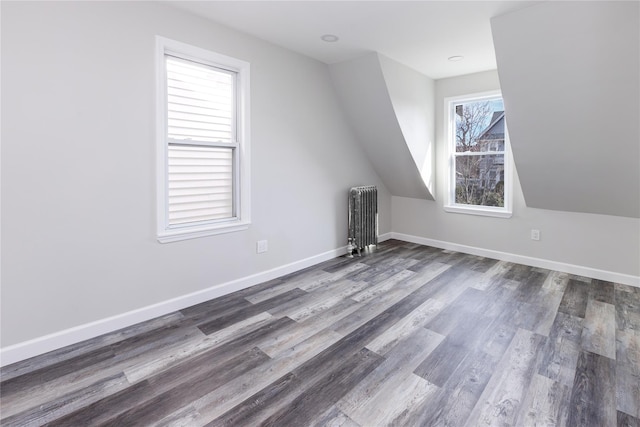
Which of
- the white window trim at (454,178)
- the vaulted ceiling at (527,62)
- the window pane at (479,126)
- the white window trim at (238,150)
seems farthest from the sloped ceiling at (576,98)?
the white window trim at (238,150)

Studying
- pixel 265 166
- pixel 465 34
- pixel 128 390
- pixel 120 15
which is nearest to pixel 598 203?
pixel 465 34

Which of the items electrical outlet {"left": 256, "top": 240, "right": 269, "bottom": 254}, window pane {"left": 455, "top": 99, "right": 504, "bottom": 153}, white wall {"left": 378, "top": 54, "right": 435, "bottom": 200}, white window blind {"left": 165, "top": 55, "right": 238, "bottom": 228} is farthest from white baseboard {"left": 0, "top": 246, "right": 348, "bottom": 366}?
window pane {"left": 455, "top": 99, "right": 504, "bottom": 153}

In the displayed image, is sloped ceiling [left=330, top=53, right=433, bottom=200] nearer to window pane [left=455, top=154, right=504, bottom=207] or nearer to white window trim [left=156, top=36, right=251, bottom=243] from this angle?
window pane [left=455, top=154, right=504, bottom=207]

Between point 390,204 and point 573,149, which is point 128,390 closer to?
point 573,149

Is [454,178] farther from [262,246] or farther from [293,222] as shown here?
[262,246]

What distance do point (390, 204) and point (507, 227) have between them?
1.76 meters

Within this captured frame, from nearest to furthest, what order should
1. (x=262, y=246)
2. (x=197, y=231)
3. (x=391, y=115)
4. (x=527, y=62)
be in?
(x=527, y=62) < (x=197, y=231) < (x=262, y=246) < (x=391, y=115)

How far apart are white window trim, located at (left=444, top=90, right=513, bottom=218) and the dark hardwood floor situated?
1.33 meters

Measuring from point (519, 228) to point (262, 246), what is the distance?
3195 mm

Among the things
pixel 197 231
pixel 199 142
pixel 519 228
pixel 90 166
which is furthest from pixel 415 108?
pixel 90 166

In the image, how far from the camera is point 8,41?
1.93 meters

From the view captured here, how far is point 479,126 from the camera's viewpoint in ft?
14.5

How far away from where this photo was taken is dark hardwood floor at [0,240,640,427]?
1654 millimetres

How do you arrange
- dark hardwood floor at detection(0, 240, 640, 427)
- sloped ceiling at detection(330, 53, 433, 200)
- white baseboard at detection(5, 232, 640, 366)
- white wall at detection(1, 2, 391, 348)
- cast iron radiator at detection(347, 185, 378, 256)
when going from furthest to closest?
cast iron radiator at detection(347, 185, 378, 256)
sloped ceiling at detection(330, 53, 433, 200)
white baseboard at detection(5, 232, 640, 366)
white wall at detection(1, 2, 391, 348)
dark hardwood floor at detection(0, 240, 640, 427)
